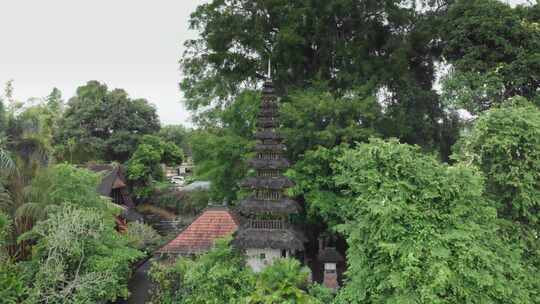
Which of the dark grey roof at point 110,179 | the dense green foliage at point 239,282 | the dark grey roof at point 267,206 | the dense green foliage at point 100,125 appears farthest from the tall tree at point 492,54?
the dense green foliage at point 100,125

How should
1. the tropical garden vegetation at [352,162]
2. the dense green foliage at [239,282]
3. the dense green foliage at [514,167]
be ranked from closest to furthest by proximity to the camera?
the tropical garden vegetation at [352,162] → the dense green foliage at [514,167] → the dense green foliage at [239,282]

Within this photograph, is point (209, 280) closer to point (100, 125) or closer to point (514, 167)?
point (514, 167)

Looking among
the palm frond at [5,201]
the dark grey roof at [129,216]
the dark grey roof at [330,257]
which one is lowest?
the dark grey roof at [330,257]

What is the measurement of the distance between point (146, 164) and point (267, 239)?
1732 centimetres

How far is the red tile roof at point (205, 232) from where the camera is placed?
12.3 m

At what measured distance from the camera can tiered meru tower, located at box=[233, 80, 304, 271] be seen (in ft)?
33.2

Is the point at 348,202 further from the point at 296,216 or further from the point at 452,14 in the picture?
the point at 452,14

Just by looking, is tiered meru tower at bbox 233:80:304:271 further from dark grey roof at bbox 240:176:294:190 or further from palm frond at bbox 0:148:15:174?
palm frond at bbox 0:148:15:174

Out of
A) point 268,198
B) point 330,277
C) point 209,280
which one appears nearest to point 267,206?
point 268,198

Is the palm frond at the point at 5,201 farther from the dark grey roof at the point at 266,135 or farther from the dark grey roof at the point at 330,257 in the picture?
the dark grey roof at the point at 330,257

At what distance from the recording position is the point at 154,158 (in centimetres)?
2484

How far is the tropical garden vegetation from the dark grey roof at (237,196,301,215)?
4.26 feet

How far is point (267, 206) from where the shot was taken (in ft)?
33.5

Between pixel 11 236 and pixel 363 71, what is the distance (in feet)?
42.4
